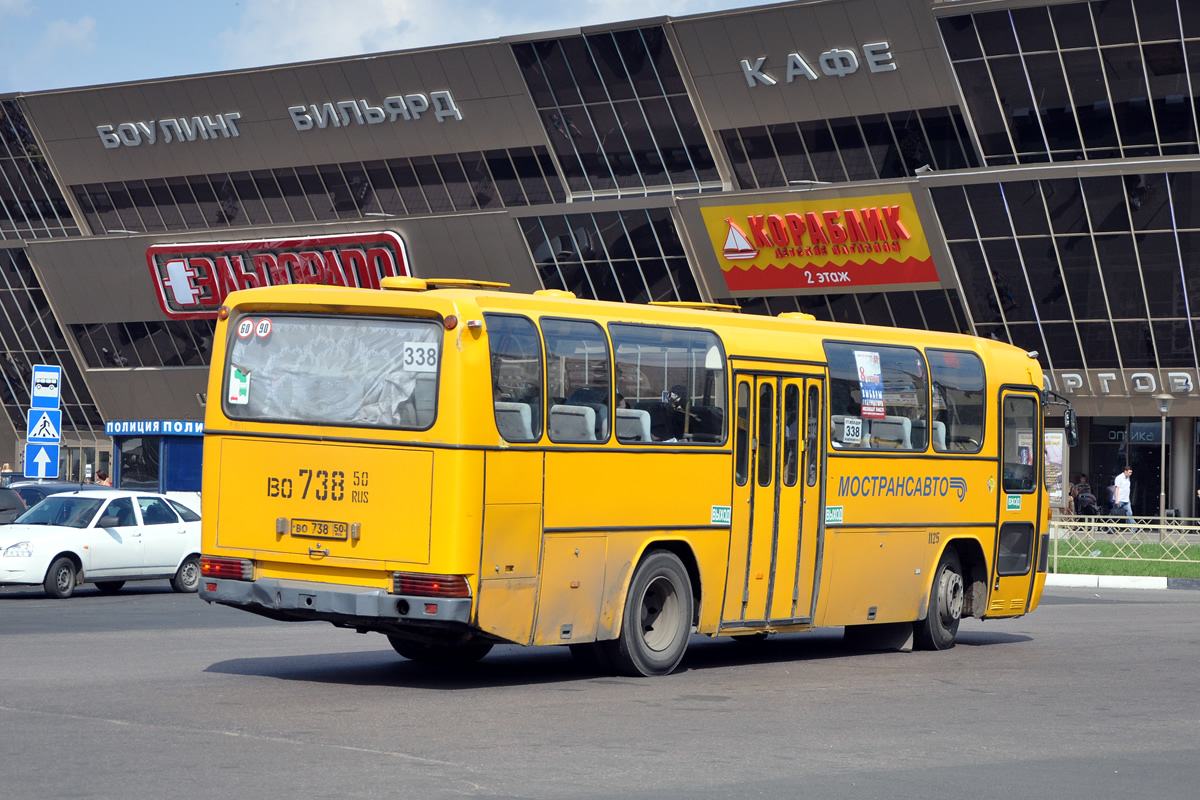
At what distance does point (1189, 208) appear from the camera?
40906mm

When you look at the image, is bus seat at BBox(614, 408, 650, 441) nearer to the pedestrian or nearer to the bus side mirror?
the bus side mirror

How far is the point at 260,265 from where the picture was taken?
182 ft

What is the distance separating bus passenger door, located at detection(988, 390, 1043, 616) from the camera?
16781 mm

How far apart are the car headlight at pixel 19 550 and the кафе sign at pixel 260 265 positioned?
30.4 m

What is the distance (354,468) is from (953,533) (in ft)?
22.7

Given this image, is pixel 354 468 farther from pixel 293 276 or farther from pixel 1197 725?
pixel 293 276

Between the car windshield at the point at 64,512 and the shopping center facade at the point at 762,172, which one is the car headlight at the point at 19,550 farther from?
the shopping center facade at the point at 762,172

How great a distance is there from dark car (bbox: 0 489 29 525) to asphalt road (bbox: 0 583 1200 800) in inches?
382

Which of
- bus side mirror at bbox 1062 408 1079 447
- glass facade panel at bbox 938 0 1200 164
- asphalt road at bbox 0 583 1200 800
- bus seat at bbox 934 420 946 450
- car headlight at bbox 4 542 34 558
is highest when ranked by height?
glass facade panel at bbox 938 0 1200 164

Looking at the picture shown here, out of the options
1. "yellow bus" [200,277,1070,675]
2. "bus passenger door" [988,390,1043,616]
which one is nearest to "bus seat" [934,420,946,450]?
"yellow bus" [200,277,1070,675]

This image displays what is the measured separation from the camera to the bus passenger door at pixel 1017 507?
16.8 metres

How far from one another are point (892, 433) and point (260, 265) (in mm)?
42824

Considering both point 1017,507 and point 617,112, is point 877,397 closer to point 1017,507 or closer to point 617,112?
point 1017,507

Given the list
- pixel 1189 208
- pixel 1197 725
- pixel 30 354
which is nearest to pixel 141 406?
pixel 30 354
